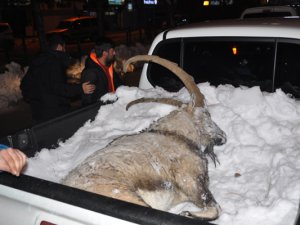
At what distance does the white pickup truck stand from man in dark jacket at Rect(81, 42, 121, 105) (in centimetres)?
99

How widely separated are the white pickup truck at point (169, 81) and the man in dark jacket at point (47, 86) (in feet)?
4.67

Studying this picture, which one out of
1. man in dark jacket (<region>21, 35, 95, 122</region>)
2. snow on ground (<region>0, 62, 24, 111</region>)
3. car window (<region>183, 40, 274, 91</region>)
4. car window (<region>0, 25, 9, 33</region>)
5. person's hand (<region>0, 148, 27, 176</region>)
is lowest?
snow on ground (<region>0, 62, 24, 111</region>)

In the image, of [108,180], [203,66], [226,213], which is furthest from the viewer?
[203,66]

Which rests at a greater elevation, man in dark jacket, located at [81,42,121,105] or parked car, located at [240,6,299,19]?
parked car, located at [240,6,299,19]

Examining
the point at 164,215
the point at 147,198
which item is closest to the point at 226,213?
the point at 147,198

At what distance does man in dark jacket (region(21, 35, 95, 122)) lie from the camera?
5.26 m

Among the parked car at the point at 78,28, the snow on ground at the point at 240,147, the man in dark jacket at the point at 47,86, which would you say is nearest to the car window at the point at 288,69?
the snow on ground at the point at 240,147

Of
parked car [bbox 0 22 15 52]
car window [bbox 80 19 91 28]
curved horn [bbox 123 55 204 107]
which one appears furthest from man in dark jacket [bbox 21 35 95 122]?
car window [bbox 80 19 91 28]

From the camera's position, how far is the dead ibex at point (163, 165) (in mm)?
2201

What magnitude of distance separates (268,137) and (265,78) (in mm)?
632

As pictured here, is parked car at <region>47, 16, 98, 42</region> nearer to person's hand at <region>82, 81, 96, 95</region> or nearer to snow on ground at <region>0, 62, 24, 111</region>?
snow on ground at <region>0, 62, 24, 111</region>

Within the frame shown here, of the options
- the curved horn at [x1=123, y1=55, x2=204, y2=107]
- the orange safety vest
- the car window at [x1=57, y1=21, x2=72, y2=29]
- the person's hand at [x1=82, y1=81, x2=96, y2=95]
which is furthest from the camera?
the car window at [x1=57, y1=21, x2=72, y2=29]

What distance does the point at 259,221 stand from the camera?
247 cm

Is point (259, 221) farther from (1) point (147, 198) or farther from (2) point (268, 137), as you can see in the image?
(2) point (268, 137)
